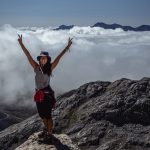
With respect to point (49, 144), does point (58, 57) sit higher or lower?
higher

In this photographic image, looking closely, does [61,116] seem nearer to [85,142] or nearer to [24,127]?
[24,127]

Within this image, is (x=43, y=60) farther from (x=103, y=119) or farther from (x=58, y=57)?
(x=103, y=119)

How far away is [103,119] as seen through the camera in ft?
327

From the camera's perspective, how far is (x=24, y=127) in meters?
109

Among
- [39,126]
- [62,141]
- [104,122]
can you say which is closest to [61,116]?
[39,126]

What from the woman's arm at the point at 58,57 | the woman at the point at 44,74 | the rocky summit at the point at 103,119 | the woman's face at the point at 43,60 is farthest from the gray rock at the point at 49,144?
the rocky summit at the point at 103,119

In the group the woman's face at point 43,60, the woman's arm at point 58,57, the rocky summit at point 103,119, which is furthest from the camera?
the rocky summit at point 103,119

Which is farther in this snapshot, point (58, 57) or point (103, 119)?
point (103, 119)

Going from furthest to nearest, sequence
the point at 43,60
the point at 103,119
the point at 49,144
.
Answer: the point at 103,119 → the point at 49,144 → the point at 43,60

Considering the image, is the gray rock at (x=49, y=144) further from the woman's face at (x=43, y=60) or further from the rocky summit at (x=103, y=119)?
the rocky summit at (x=103, y=119)

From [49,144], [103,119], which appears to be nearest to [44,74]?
[49,144]

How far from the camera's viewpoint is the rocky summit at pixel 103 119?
87.2 meters

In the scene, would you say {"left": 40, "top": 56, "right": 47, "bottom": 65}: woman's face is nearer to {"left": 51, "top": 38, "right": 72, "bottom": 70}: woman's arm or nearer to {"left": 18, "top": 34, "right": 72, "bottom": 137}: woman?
{"left": 18, "top": 34, "right": 72, "bottom": 137}: woman

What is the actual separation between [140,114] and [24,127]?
1272 inches
